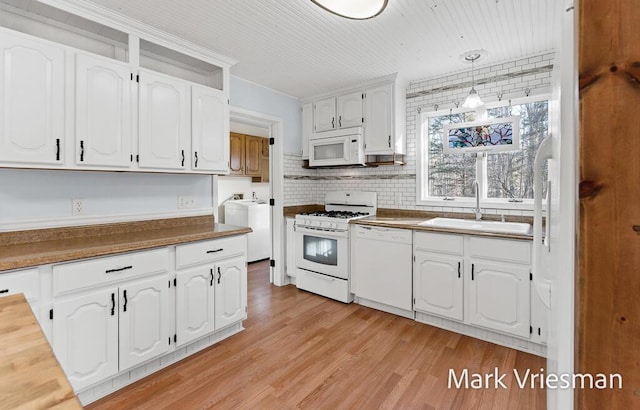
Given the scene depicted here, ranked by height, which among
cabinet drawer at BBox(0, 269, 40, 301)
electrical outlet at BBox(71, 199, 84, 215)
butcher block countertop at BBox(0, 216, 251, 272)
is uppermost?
electrical outlet at BBox(71, 199, 84, 215)

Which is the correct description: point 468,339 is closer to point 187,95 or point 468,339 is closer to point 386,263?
point 386,263

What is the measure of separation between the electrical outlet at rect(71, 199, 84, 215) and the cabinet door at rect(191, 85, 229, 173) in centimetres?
82

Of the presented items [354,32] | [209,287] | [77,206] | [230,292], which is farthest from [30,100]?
[354,32]

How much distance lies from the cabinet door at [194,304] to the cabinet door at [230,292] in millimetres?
61

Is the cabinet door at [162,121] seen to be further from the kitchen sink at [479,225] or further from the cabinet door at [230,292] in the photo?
the kitchen sink at [479,225]

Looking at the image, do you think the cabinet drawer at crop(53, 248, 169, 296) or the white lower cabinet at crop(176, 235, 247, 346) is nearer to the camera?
the cabinet drawer at crop(53, 248, 169, 296)

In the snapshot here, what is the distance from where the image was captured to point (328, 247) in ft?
11.3

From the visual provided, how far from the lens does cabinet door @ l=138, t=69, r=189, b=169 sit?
2.25m

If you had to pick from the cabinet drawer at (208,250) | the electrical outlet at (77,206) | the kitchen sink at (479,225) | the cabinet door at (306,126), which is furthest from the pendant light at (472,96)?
the electrical outlet at (77,206)

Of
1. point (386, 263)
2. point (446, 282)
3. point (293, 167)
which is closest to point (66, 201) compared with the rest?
point (293, 167)

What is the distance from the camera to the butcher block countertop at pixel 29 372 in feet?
1.85

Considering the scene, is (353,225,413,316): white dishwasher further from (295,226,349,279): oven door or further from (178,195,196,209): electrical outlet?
(178,195,196,209): electrical outlet

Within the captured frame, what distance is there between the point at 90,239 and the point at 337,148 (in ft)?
8.44

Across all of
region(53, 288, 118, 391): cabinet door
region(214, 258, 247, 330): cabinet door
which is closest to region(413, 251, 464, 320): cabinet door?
region(214, 258, 247, 330): cabinet door
